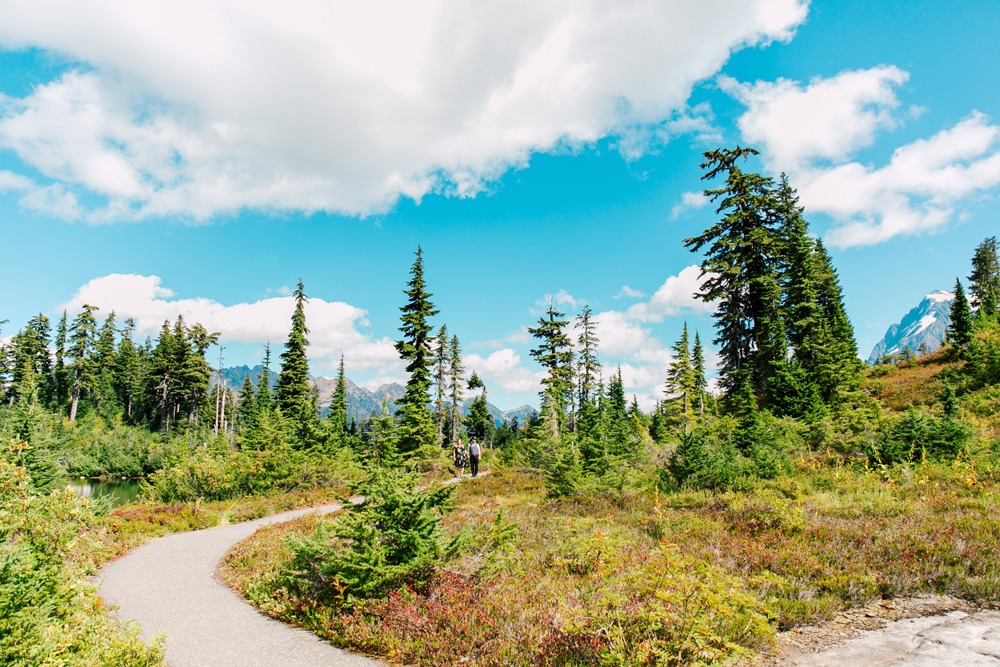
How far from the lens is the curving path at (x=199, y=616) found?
541 centimetres

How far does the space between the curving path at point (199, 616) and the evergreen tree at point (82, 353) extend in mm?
59870

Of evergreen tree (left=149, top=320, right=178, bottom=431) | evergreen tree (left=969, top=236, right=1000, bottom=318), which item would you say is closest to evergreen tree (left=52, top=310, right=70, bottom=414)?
evergreen tree (left=149, top=320, right=178, bottom=431)

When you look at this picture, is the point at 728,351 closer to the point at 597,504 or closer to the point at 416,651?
the point at 597,504

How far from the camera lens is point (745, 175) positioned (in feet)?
79.2

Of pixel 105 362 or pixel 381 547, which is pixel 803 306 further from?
pixel 105 362

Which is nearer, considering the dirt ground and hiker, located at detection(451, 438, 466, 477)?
the dirt ground

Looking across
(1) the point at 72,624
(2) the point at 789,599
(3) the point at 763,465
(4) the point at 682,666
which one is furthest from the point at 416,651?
(3) the point at 763,465

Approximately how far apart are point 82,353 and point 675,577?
74.9 metres

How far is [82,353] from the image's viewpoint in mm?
56312

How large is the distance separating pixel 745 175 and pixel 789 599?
23917mm

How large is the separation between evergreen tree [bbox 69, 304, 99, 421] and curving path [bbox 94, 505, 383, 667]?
59.9 metres

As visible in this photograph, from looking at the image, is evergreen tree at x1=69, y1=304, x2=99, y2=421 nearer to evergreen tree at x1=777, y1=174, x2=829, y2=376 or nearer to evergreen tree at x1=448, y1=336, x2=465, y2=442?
evergreen tree at x1=448, y1=336, x2=465, y2=442

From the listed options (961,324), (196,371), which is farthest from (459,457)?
(196,371)

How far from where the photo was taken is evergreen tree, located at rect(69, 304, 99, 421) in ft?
177
